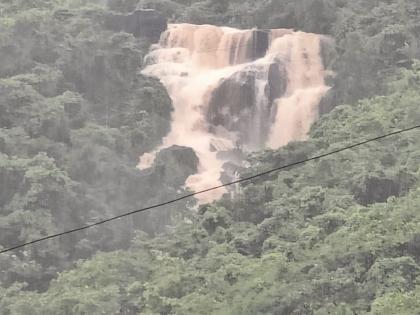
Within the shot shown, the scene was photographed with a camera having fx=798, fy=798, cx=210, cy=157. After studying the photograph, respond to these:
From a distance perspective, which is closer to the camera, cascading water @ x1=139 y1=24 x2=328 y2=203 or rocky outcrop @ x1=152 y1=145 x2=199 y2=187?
rocky outcrop @ x1=152 y1=145 x2=199 y2=187

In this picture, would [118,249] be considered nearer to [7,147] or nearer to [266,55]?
[7,147]

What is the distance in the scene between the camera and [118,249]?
12984 mm

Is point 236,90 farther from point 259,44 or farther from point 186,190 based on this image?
point 186,190

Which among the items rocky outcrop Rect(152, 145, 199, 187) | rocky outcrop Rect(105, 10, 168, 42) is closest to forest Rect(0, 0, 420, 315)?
rocky outcrop Rect(152, 145, 199, 187)

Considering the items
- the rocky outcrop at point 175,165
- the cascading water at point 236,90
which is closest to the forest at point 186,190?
the rocky outcrop at point 175,165

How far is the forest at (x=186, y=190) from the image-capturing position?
1005 centimetres

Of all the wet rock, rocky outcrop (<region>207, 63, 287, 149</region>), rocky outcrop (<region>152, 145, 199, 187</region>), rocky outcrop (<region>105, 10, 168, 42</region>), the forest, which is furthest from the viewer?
rocky outcrop (<region>105, 10, 168, 42</region>)

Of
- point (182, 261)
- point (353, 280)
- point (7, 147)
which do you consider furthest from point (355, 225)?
point (7, 147)

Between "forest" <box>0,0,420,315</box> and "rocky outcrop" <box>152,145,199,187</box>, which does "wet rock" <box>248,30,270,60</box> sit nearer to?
"forest" <box>0,0,420,315</box>

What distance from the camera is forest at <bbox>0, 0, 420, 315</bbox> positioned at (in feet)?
33.0

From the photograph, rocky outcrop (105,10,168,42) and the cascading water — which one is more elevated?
rocky outcrop (105,10,168,42)

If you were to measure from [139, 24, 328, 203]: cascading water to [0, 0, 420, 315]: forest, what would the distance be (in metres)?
0.50

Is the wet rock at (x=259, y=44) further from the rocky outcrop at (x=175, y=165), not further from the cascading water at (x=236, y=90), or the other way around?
the rocky outcrop at (x=175, y=165)

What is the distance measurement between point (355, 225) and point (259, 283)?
1528mm
